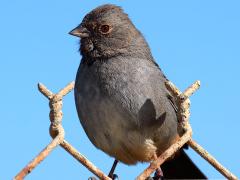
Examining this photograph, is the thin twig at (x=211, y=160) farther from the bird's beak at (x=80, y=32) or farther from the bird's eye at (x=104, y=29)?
the bird's eye at (x=104, y=29)

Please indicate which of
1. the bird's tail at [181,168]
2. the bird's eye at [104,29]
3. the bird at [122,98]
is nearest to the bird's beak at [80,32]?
the bird at [122,98]

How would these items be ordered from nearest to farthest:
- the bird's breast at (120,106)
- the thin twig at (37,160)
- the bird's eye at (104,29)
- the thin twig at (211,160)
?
the thin twig at (37,160) < the thin twig at (211,160) < the bird's breast at (120,106) < the bird's eye at (104,29)

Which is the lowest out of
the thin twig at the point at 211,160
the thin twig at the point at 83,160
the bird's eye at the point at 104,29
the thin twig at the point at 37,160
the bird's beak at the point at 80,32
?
the thin twig at the point at 37,160

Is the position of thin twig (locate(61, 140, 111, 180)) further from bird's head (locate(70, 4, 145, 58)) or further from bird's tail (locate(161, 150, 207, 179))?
bird's tail (locate(161, 150, 207, 179))

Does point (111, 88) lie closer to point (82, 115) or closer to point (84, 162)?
point (82, 115)

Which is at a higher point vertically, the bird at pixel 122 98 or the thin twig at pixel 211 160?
the bird at pixel 122 98

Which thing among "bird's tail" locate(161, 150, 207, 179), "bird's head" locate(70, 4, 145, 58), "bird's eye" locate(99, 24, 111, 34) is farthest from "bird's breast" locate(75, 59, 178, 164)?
"bird's eye" locate(99, 24, 111, 34)

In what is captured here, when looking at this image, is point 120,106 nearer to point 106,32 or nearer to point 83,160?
point 106,32

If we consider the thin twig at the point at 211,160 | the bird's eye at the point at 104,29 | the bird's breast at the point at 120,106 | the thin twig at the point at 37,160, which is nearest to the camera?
the thin twig at the point at 37,160
